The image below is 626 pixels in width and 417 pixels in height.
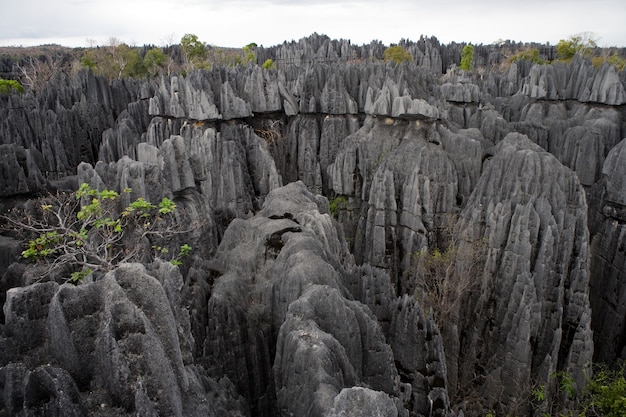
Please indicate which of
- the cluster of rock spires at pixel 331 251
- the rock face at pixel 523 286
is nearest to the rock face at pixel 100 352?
the cluster of rock spires at pixel 331 251

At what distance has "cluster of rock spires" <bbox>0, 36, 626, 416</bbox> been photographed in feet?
21.4

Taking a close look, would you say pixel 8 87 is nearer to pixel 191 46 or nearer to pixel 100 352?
pixel 191 46

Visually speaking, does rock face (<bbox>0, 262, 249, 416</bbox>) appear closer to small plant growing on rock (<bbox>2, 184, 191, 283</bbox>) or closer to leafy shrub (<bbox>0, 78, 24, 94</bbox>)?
small plant growing on rock (<bbox>2, 184, 191, 283</bbox>)

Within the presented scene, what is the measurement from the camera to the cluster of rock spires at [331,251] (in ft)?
21.4

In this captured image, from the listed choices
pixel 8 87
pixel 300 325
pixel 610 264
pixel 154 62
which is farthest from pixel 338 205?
pixel 154 62

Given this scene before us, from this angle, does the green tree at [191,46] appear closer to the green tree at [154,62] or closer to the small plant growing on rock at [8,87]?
the green tree at [154,62]

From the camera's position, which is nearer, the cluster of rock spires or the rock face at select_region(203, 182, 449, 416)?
the cluster of rock spires

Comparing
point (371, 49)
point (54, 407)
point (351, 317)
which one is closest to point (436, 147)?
point (351, 317)

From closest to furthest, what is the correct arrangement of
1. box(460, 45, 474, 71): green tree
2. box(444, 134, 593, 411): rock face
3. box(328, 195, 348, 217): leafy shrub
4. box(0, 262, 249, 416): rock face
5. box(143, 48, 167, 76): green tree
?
box(0, 262, 249, 416): rock face, box(444, 134, 593, 411): rock face, box(328, 195, 348, 217): leafy shrub, box(460, 45, 474, 71): green tree, box(143, 48, 167, 76): green tree

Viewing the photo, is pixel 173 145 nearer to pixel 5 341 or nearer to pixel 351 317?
pixel 351 317

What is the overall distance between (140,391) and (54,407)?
0.90 meters

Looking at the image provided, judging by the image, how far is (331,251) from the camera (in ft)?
48.5

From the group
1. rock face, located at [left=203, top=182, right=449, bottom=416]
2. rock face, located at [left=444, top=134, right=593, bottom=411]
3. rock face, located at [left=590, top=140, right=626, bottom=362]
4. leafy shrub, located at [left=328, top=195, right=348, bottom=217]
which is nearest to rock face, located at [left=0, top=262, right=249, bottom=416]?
rock face, located at [left=203, top=182, right=449, bottom=416]

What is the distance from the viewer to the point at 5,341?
21.2ft
